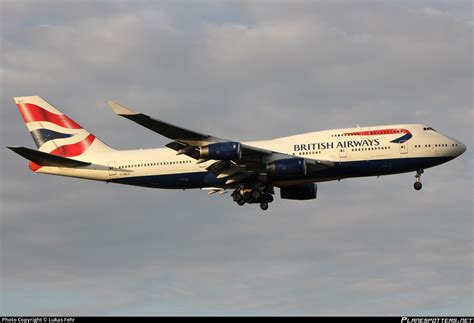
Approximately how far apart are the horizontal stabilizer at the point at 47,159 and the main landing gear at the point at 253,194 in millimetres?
10993

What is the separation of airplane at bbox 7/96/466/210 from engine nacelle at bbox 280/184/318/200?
2.9 inches

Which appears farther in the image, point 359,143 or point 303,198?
point 303,198

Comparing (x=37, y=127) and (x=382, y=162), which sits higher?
(x=37, y=127)

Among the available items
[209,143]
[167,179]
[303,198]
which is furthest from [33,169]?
[303,198]

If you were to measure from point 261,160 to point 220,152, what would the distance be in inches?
143

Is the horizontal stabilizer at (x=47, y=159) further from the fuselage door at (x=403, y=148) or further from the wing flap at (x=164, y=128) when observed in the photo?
the fuselage door at (x=403, y=148)

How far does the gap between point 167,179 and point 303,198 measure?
10.4m

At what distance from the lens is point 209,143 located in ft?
173

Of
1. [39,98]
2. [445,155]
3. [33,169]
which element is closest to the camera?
[445,155]

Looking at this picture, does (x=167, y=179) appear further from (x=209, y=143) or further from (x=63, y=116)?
(x=63, y=116)

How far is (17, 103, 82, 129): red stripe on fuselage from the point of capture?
6309 cm

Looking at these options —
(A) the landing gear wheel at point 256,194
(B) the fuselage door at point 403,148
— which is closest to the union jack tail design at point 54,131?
(A) the landing gear wheel at point 256,194

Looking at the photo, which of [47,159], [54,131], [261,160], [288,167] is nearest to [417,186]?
[288,167]

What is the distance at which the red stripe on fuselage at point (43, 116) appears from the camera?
63094 mm
